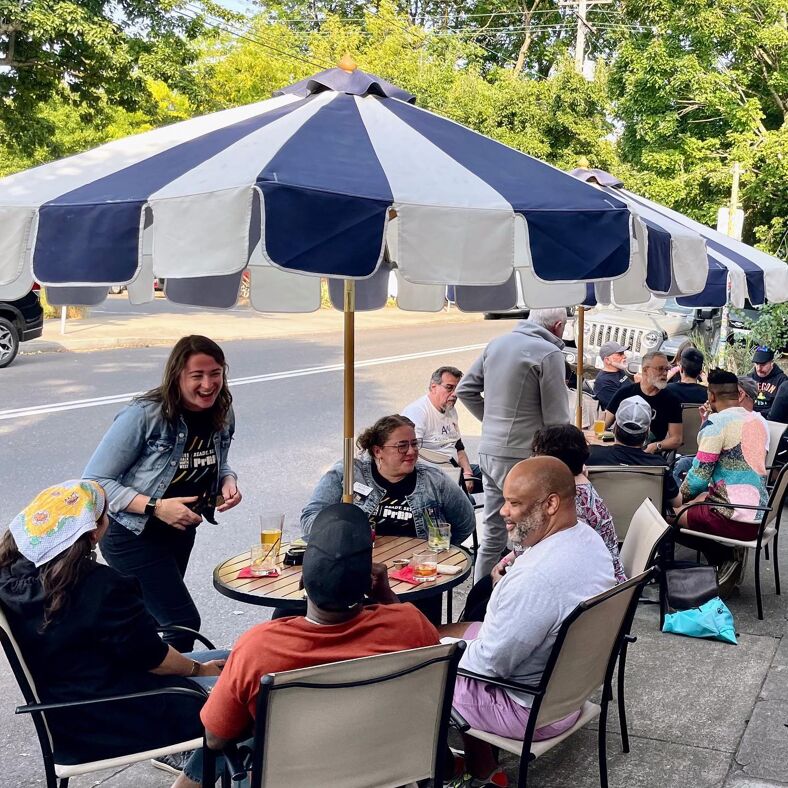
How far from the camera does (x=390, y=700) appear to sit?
8.98ft

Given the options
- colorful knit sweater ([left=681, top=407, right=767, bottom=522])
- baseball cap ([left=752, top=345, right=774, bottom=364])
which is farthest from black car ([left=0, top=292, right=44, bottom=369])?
colorful knit sweater ([left=681, top=407, right=767, bottom=522])

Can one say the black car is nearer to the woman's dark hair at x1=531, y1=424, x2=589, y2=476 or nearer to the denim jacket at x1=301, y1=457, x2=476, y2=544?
the denim jacket at x1=301, y1=457, x2=476, y2=544

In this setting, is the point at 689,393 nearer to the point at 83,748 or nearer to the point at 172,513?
the point at 172,513

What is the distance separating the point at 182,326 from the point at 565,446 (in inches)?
780

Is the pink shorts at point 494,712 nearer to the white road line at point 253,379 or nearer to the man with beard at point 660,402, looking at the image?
the man with beard at point 660,402

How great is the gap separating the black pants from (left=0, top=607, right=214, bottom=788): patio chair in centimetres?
97

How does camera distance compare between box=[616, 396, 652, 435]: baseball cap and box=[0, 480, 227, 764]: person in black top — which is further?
box=[616, 396, 652, 435]: baseball cap

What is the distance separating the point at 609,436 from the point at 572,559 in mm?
4237

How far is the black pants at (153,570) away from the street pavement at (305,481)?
62 centimetres

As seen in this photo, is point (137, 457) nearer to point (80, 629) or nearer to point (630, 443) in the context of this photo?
point (80, 629)

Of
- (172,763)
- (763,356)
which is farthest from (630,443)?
(172,763)

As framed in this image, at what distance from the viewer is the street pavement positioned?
3.99 metres

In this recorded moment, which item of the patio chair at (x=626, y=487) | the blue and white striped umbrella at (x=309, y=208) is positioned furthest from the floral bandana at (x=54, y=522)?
the patio chair at (x=626, y=487)

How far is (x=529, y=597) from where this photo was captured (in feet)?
11.0
